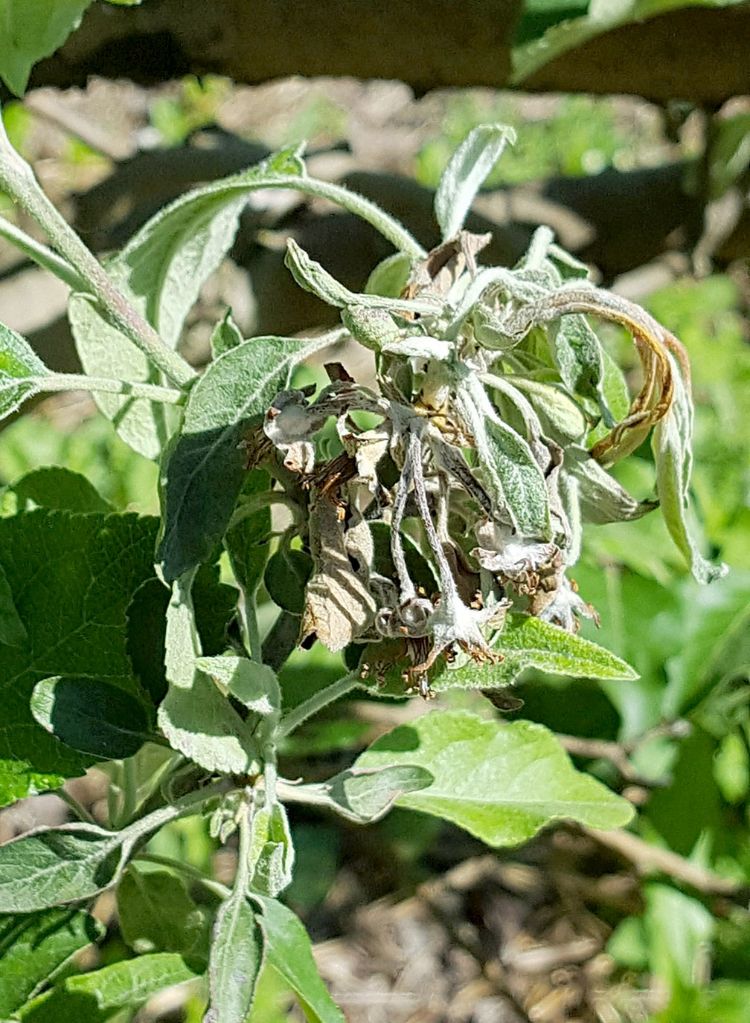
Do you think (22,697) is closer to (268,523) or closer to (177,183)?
(268,523)

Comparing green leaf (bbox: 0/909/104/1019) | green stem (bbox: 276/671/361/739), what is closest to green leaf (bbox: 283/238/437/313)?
green stem (bbox: 276/671/361/739)

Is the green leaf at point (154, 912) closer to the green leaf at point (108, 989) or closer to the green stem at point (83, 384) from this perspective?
the green leaf at point (108, 989)

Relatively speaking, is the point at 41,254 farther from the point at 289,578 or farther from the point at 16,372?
the point at 289,578

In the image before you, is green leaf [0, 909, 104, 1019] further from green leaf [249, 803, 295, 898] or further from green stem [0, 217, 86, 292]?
green stem [0, 217, 86, 292]

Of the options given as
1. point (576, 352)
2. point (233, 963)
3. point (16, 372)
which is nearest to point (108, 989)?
point (233, 963)

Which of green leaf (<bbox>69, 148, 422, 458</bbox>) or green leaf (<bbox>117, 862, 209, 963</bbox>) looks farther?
green leaf (<bbox>117, 862, 209, 963</bbox>)
